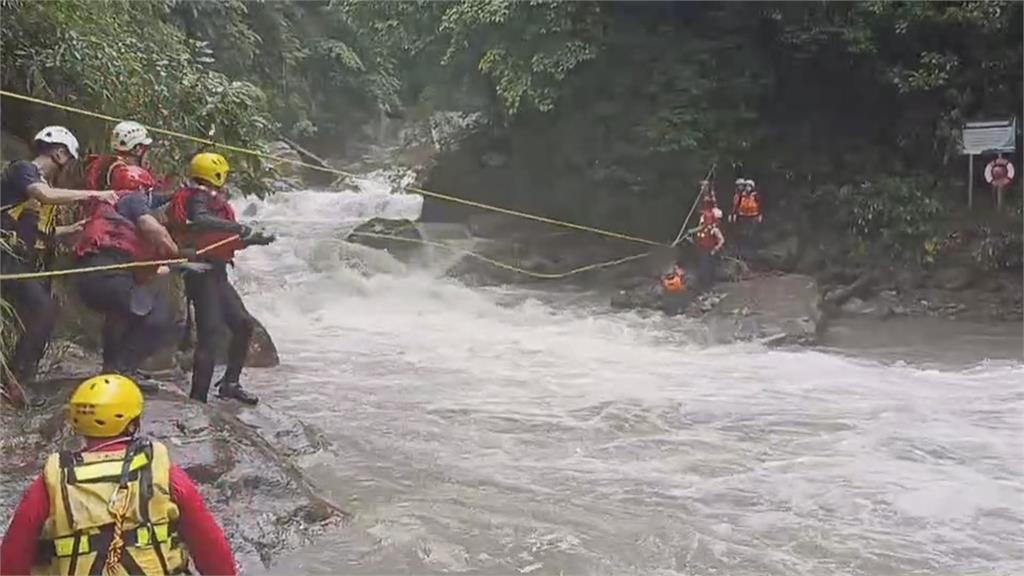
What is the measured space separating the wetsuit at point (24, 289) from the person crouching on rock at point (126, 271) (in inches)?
12.7

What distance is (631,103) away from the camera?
15.5 meters

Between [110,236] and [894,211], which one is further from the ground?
[110,236]

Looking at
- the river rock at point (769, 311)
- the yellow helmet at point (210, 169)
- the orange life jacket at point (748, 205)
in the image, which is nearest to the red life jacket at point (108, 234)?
the yellow helmet at point (210, 169)

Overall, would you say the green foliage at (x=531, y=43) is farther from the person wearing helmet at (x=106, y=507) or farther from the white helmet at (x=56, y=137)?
the person wearing helmet at (x=106, y=507)

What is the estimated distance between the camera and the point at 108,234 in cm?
534

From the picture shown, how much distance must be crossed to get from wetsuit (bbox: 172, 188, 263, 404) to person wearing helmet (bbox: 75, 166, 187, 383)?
0.22 m

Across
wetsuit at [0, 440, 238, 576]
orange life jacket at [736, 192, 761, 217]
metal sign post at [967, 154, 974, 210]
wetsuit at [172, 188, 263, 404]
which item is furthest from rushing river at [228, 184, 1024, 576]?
metal sign post at [967, 154, 974, 210]

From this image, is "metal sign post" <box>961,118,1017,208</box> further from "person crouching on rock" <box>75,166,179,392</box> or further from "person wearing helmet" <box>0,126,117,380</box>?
"person wearing helmet" <box>0,126,117,380</box>

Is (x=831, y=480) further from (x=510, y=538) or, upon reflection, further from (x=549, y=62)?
(x=549, y=62)

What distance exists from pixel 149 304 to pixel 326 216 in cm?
1618

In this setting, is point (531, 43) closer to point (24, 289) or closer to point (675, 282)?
point (675, 282)

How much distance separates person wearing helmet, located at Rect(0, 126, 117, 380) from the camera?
5.32m

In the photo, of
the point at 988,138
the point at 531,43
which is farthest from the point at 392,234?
the point at 988,138

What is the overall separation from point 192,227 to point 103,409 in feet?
9.95
